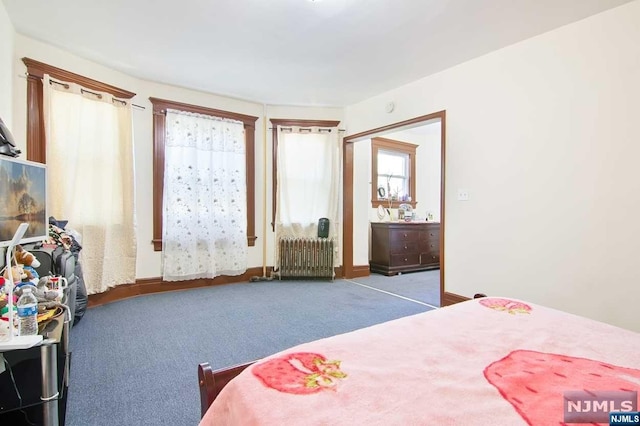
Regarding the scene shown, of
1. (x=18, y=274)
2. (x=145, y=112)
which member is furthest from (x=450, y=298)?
(x=145, y=112)

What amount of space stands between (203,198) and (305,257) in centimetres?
167

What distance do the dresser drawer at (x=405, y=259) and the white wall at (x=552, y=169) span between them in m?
1.85

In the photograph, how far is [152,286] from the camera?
4.05 meters

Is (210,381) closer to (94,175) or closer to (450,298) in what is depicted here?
(450,298)

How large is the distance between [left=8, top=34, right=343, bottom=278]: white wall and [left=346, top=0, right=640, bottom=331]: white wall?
92.0 inches

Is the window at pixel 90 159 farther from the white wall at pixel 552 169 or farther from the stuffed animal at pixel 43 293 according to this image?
the white wall at pixel 552 169

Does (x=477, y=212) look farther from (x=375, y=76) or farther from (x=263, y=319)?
(x=263, y=319)

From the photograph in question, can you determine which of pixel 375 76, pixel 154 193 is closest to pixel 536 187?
pixel 375 76

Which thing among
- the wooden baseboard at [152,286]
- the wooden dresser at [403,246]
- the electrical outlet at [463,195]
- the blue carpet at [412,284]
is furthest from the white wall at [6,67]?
the wooden dresser at [403,246]

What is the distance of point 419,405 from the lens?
80cm

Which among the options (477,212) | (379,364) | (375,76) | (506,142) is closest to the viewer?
(379,364)

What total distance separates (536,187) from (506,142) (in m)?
0.51

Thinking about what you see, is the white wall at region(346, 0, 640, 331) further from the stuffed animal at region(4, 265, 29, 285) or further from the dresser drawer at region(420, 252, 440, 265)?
the stuffed animal at region(4, 265, 29, 285)

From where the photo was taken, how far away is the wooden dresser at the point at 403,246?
5352 millimetres
